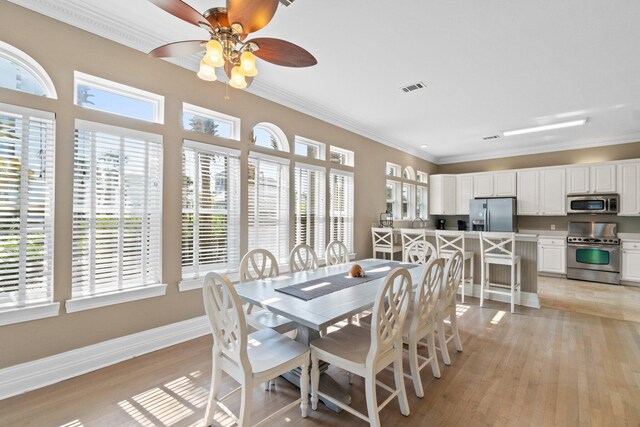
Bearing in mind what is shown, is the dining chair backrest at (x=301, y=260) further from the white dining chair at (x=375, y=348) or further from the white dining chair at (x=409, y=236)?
the white dining chair at (x=409, y=236)

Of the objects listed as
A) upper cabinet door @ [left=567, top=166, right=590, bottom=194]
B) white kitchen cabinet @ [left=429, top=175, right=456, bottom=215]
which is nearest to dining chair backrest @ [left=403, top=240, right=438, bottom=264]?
white kitchen cabinet @ [left=429, top=175, right=456, bottom=215]

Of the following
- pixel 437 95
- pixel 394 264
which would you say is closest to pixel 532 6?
pixel 437 95

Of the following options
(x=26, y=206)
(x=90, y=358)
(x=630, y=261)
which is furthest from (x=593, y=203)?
(x=26, y=206)

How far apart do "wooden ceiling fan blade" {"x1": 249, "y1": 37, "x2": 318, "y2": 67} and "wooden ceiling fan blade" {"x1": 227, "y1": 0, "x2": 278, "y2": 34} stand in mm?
130

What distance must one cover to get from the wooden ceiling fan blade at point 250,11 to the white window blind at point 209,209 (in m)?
1.68

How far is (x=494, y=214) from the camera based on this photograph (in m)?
6.60

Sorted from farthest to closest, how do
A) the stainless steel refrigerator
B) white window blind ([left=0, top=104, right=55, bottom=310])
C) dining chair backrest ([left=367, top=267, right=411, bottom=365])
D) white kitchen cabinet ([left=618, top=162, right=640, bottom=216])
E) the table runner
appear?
1. the stainless steel refrigerator
2. white kitchen cabinet ([left=618, top=162, right=640, bottom=216])
3. the table runner
4. white window blind ([left=0, top=104, right=55, bottom=310])
5. dining chair backrest ([left=367, top=267, right=411, bottom=365])

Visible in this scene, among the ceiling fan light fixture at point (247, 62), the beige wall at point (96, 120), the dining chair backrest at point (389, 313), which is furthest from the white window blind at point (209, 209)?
the dining chair backrest at point (389, 313)

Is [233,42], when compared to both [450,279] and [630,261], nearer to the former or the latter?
[450,279]

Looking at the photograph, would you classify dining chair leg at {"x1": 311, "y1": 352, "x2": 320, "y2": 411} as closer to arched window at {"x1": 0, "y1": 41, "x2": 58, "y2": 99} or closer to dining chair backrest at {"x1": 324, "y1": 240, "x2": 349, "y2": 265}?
dining chair backrest at {"x1": 324, "y1": 240, "x2": 349, "y2": 265}

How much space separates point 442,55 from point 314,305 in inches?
108

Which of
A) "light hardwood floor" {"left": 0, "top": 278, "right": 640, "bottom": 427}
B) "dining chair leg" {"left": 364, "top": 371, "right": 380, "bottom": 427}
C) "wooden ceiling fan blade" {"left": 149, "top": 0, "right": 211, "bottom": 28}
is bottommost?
"light hardwood floor" {"left": 0, "top": 278, "right": 640, "bottom": 427}

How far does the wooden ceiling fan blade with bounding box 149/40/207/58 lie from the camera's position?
1896mm

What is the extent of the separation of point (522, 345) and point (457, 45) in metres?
3.04
